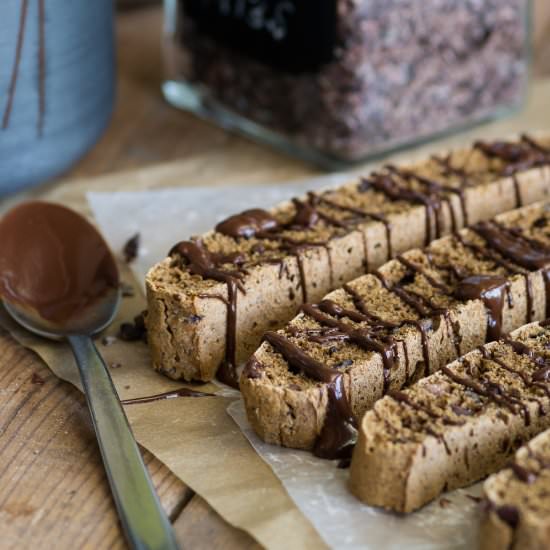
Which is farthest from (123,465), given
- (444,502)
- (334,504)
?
(444,502)

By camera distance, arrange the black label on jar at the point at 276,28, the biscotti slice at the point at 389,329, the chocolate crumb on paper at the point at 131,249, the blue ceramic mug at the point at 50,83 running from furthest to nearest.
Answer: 1. the black label on jar at the point at 276,28
2. the chocolate crumb on paper at the point at 131,249
3. the blue ceramic mug at the point at 50,83
4. the biscotti slice at the point at 389,329

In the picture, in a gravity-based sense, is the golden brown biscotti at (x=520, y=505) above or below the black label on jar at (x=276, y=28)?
below

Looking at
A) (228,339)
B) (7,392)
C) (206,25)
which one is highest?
(206,25)

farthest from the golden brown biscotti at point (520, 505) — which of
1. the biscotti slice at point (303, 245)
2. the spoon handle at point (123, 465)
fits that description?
the biscotti slice at point (303, 245)

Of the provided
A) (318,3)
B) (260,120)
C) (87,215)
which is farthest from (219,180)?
(318,3)

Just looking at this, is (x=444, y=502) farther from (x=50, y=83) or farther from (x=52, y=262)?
(x=50, y=83)

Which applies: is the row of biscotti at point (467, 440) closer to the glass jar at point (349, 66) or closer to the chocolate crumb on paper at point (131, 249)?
the chocolate crumb on paper at point (131, 249)

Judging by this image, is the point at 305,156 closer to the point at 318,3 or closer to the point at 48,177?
the point at 318,3
